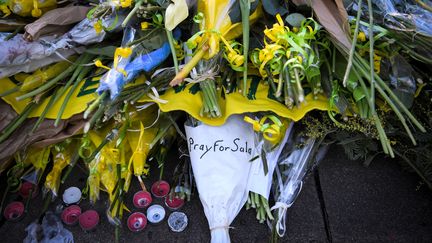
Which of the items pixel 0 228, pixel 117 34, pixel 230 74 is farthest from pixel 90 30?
pixel 0 228

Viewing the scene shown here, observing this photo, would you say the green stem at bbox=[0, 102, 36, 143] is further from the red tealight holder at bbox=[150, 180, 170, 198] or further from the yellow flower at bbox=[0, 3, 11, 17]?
the red tealight holder at bbox=[150, 180, 170, 198]

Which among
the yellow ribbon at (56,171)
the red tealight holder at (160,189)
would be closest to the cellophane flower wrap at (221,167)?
the red tealight holder at (160,189)

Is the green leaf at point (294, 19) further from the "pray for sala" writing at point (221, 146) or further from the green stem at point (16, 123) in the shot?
the green stem at point (16, 123)

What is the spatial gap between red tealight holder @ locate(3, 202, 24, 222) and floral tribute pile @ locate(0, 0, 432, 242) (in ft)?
0.10

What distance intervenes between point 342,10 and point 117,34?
2.82ft

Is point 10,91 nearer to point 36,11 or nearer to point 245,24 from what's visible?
point 36,11

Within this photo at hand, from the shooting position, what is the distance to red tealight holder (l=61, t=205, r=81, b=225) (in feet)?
5.38

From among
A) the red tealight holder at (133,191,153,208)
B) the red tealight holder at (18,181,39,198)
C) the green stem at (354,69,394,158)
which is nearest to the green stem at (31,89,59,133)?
the red tealight holder at (18,181,39,198)

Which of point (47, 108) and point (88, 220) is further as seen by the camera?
point (88, 220)

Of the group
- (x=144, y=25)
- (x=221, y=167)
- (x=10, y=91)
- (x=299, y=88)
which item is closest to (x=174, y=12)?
(x=144, y=25)

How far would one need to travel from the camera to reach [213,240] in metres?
1.48

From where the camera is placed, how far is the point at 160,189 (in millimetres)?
1726

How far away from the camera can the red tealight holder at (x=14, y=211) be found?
66.4 inches

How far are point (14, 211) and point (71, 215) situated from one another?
26 cm
